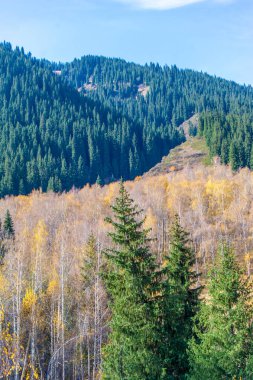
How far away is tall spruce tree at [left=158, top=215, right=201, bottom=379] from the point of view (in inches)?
837

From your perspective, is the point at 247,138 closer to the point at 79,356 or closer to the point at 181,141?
the point at 181,141

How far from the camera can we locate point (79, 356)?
40.1 m

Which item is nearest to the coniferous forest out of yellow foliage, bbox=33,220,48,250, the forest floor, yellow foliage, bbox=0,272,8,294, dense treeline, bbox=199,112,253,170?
yellow foliage, bbox=33,220,48,250

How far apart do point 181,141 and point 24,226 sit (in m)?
130

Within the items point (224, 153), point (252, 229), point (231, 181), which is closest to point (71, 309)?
point (252, 229)

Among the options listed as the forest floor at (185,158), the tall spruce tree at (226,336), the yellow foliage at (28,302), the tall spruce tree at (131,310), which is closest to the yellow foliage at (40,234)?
the yellow foliage at (28,302)

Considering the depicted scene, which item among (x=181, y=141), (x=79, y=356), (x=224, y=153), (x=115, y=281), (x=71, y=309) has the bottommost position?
(x=79, y=356)

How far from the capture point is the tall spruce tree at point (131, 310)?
19.8 metres

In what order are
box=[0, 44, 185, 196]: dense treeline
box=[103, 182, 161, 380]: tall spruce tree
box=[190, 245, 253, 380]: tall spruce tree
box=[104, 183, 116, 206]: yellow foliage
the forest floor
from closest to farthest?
box=[190, 245, 253, 380]: tall spruce tree, box=[103, 182, 161, 380]: tall spruce tree, box=[104, 183, 116, 206]: yellow foliage, the forest floor, box=[0, 44, 185, 196]: dense treeline

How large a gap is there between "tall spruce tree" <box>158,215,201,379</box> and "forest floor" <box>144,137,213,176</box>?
372 feet

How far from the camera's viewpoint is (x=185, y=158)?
157 metres

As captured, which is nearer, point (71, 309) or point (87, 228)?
point (71, 309)

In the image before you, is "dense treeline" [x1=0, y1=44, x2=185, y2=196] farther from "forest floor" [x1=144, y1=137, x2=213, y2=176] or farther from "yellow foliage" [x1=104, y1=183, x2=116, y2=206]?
"yellow foliage" [x1=104, y1=183, x2=116, y2=206]

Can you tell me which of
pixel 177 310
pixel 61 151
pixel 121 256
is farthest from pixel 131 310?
pixel 61 151
